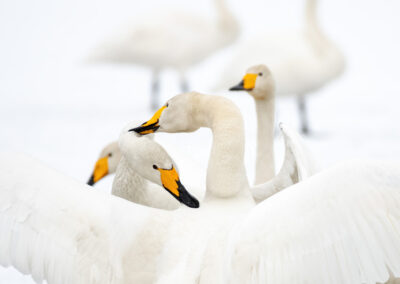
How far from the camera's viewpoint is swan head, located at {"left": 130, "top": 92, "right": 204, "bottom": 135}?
218cm

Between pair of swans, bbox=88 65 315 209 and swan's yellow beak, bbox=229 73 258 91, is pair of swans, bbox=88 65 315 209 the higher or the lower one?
→ the lower one

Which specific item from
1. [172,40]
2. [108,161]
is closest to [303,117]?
[172,40]

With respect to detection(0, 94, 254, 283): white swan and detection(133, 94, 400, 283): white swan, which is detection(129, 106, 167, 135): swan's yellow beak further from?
detection(133, 94, 400, 283): white swan

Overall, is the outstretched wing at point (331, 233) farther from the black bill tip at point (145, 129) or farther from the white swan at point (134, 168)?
the black bill tip at point (145, 129)

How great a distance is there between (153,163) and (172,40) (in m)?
4.00

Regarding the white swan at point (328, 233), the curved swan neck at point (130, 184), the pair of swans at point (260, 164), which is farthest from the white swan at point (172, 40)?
the white swan at point (328, 233)

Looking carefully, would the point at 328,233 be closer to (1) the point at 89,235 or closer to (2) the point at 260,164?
(1) the point at 89,235

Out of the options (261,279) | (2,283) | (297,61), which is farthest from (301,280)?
(297,61)

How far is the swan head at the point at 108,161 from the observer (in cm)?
280

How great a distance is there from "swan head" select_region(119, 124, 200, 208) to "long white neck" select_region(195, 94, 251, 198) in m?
0.08

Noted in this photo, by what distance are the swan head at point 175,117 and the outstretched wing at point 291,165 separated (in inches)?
11.8

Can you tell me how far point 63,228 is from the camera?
1.80 m

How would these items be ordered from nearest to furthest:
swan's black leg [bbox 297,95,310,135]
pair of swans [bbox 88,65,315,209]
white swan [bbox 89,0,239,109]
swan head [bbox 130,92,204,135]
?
swan head [bbox 130,92,204,135] → pair of swans [bbox 88,65,315,209] → swan's black leg [bbox 297,95,310,135] → white swan [bbox 89,0,239,109]

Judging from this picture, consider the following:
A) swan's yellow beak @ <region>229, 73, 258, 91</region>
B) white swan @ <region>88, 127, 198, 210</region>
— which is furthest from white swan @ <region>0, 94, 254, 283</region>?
swan's yellow beak @ <region>229, 73, 258, 91</region>
